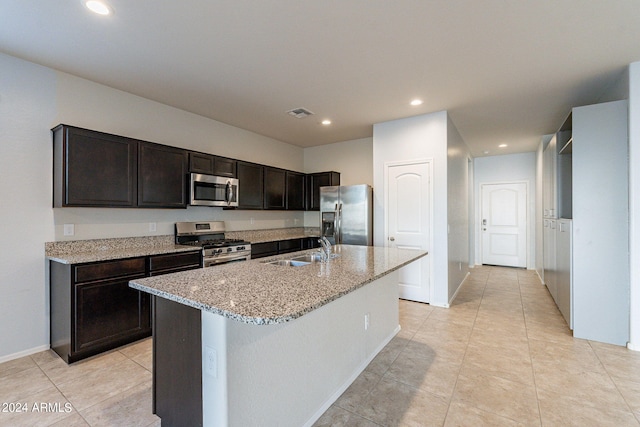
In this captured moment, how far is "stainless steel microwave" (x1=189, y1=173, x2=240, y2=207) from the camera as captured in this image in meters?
3.70

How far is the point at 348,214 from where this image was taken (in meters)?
4.77

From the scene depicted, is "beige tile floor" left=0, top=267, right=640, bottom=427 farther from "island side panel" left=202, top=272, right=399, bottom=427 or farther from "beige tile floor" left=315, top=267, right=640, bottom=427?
"island side panel" left=202, top=272, right=399, bottom=427


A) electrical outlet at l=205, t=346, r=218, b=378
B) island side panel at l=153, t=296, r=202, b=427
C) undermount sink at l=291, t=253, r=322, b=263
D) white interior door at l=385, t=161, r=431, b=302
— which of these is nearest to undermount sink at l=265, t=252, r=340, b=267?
undermount sink at l=291, t=253, r=322, b=263

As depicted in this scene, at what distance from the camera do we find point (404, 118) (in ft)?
14.1

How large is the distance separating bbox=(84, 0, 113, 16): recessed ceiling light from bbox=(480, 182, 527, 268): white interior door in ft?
24.8

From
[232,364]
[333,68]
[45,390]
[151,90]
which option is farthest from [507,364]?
[151,90]

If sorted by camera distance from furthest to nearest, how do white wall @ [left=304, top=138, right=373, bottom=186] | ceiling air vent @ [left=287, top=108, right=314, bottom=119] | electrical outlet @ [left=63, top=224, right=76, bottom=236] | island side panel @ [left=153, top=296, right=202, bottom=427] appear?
white wall @ [left=304, top=138, right=373, bottom=186], ceiling air vent @ [left=287, top=108, right=314, bottom=119], electrical outlet @ [left=63, top=224, right=76, bottom=236], island side panel @ [left=153, top=296, right=202, bottom=427]

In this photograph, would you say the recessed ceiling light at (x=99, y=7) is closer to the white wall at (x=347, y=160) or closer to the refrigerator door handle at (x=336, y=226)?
the refrigerator door handle at (x=336, y=226)

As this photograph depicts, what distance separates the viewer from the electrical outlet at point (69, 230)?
2.90 meters

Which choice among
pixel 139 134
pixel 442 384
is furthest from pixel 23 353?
pixel 442 384

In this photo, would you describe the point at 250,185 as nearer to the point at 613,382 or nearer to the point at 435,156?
the point at 435,156

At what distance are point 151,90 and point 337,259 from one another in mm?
2863

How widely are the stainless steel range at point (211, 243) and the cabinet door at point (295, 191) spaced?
4.85ft

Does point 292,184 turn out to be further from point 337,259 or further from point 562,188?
point 562,188
